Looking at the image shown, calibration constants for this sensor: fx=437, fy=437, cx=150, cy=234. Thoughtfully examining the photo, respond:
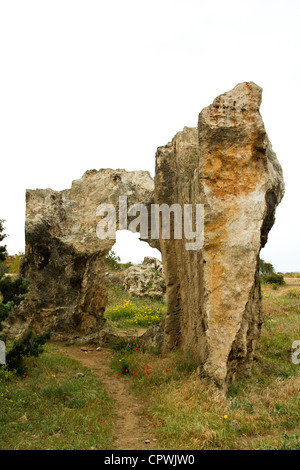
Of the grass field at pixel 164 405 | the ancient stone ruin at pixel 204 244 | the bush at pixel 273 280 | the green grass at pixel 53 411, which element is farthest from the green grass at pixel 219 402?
the bush at pixel 273 280

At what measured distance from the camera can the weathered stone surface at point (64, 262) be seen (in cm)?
1163

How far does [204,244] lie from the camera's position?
7.07 m

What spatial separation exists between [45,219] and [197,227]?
18.5ft

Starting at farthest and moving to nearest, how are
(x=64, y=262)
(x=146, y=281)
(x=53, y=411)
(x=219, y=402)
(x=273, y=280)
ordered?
(x=273, y=280) → (x=146, y=281) → (x=64, y=262) → (x=219, y=402) → (x=53, y=411)

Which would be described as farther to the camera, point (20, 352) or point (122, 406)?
point (20, 352)

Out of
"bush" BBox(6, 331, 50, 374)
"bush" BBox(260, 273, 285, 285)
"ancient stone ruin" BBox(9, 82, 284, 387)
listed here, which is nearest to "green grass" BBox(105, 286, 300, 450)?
"ancient stone ruin" BBox(9, 82, 284, 387)

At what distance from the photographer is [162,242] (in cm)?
1015

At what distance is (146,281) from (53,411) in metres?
12.9

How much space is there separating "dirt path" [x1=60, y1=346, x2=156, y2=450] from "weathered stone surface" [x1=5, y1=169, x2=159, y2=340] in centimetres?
134

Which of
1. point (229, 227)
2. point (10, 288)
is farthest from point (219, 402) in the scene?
point (10, 288)

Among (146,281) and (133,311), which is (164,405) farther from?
(146,281)

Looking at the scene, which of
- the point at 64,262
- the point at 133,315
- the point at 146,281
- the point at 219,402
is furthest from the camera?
the point at 146,281

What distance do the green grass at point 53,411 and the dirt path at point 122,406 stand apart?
0.18m
